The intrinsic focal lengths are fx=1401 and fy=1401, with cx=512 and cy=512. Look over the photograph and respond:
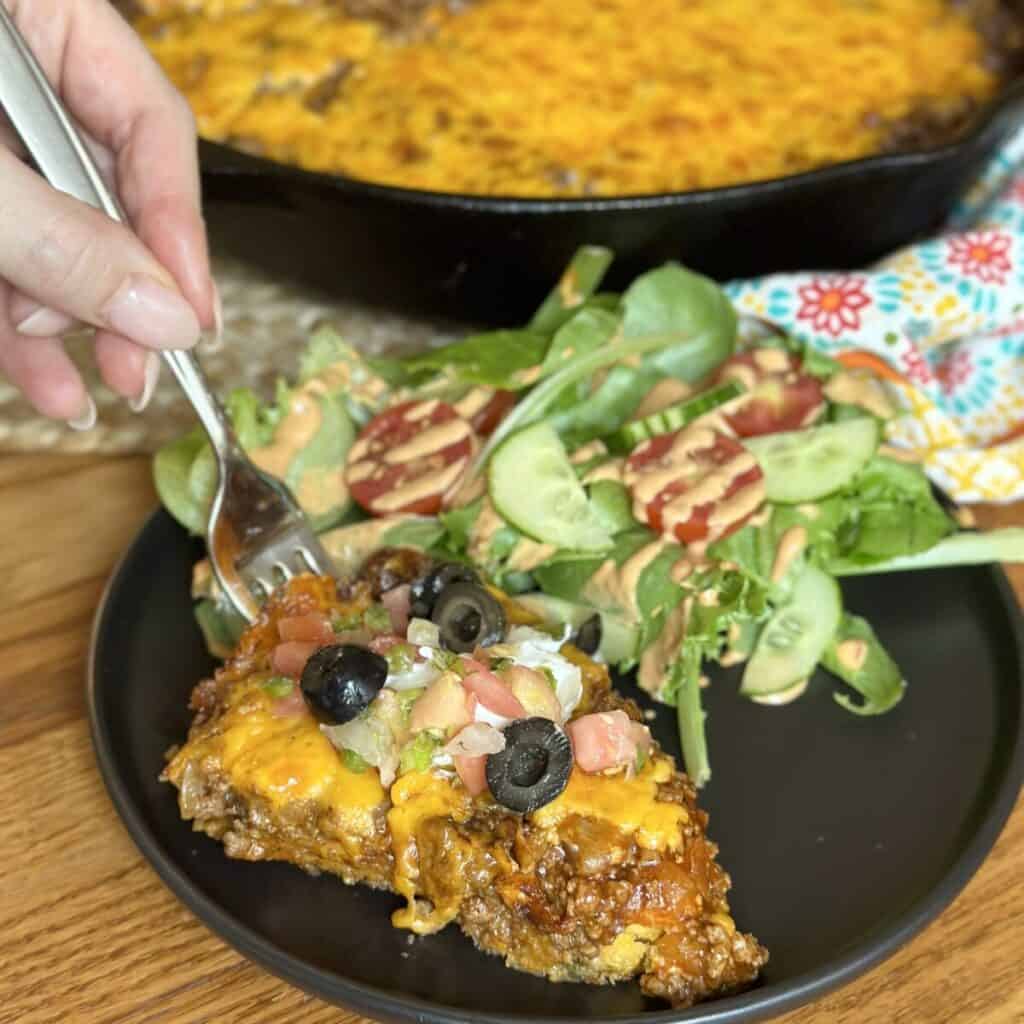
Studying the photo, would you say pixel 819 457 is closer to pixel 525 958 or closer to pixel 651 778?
pixel 651 778

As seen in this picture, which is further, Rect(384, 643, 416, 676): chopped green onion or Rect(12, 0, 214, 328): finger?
Rect(12, 0, 214, 328): finger

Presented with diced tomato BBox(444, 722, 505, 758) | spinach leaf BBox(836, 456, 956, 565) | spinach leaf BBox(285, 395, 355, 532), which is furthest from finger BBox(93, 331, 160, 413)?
spinach leaf BBox(836, 456, 956, 565)

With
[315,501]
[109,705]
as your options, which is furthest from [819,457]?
[109,705]

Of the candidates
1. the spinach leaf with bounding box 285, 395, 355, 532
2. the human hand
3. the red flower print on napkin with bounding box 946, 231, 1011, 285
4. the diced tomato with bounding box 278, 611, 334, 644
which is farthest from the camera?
the red flower print on napkin with bounding box 946, 231, 1011, 285

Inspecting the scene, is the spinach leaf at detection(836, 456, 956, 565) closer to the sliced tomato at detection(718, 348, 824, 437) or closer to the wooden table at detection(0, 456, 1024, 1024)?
the sliced tomato at detection(718, 348, 824, 437)

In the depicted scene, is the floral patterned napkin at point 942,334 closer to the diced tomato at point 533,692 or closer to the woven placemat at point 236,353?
the woven placemat at point 236,353

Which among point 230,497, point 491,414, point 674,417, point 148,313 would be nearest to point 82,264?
point 148,313

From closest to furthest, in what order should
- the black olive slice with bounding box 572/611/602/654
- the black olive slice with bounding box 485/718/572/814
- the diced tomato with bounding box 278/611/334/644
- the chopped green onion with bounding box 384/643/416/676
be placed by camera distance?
the black olive slice with bounding box 485/718/572/814
the chopped green onion with bounding box 384/643/416/676
the diced tomato with bounding box 278/611/334/644
the black olive slice with bounding box 572/611/602/654

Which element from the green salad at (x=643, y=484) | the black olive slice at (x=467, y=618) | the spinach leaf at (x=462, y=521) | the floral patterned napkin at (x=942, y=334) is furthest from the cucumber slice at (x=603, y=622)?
the floral patterned napkin at (x=942, y=334)
